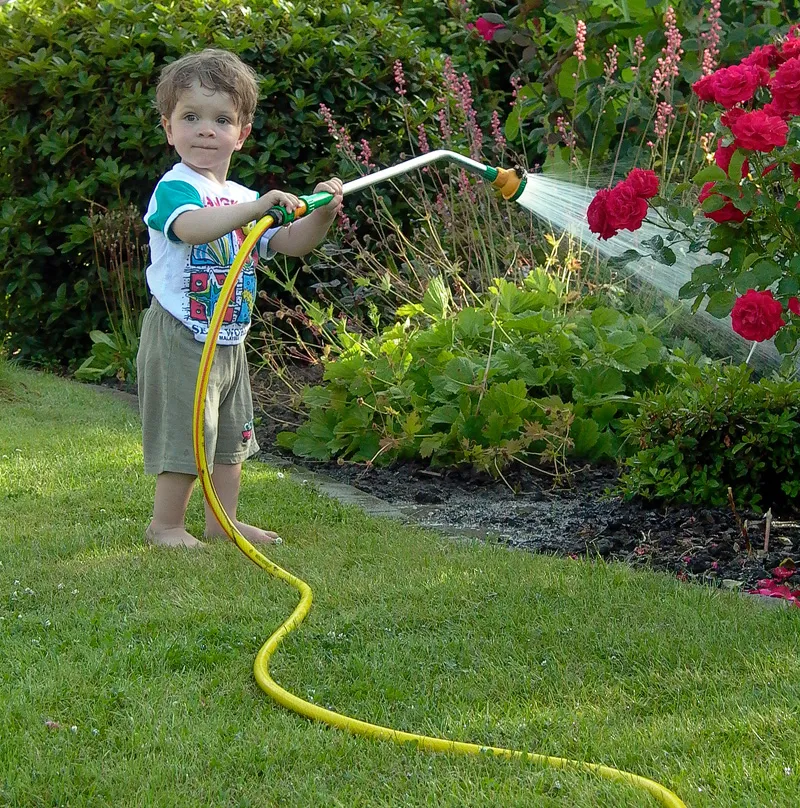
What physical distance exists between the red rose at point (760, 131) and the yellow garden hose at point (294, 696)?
1126mm

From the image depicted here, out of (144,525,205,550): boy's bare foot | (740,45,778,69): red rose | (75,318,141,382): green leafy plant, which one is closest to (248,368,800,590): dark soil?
(144,525,205,550): boy's bare foot

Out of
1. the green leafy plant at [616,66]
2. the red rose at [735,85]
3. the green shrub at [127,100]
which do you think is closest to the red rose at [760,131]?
the red rose at [735,85]

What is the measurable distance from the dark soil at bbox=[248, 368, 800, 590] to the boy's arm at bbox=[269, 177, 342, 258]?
36.8 inches

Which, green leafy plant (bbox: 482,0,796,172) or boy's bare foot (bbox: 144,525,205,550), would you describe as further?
green leafy plant (bbox: 482,0,796,172)

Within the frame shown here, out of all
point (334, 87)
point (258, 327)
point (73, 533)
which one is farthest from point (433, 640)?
point (334, 87)

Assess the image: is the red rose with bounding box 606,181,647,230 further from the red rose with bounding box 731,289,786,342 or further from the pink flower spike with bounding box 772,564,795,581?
the pink flower spike with bounding box 772,564,795,581

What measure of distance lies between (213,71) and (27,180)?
393cm

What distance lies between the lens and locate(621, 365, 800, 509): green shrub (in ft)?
11.5

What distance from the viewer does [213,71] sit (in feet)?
11.2

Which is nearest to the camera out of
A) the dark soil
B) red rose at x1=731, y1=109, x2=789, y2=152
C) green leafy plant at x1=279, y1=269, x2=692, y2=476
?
red rose at x1=731, y1=109, x2=789, y2=152

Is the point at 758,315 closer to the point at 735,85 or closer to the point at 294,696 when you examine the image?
the point at 735,85

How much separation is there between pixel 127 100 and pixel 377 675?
15.8ft

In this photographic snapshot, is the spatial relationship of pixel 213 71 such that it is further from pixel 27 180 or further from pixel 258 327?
pixel 27 180

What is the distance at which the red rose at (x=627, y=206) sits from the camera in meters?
3.05
